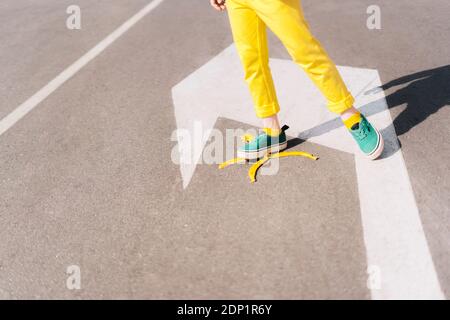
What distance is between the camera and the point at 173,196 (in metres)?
2.92

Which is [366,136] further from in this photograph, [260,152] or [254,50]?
[254,50]

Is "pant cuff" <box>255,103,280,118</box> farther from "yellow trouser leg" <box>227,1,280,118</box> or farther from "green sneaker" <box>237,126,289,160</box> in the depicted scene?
"green sneaker" <box>237,126,289,160</box>

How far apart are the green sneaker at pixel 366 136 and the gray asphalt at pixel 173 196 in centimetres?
18

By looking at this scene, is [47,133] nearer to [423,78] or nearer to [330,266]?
[330,266]

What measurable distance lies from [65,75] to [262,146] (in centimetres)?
303

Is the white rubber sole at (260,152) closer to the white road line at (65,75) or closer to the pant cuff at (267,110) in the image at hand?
the pant cuff at (267,110)

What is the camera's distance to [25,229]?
9.34 ft

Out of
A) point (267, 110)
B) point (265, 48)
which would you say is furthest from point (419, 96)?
point (265, 48)

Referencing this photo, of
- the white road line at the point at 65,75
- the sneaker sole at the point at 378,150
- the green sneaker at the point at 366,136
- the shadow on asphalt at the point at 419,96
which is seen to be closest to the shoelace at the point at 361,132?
the green sneaker at the point at 366,136

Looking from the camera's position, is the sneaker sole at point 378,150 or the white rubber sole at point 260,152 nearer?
the sneaker sole at point 378,150

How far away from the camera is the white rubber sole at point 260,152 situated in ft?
10.3

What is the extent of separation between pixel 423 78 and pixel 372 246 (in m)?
2.33

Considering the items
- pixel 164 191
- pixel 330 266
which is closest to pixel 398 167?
pixel 330 266
